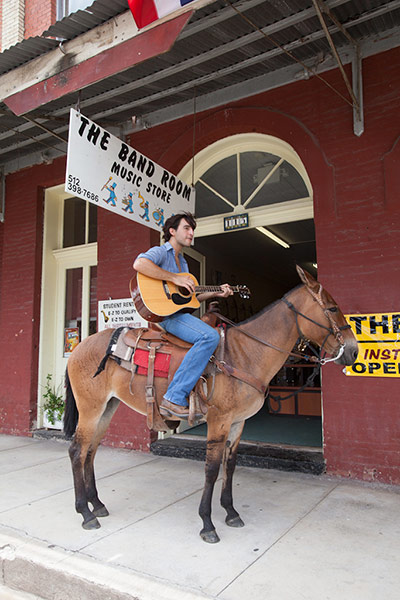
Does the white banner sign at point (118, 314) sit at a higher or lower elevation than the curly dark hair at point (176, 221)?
lower

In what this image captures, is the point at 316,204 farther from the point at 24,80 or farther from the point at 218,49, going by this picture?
the point at 24,80

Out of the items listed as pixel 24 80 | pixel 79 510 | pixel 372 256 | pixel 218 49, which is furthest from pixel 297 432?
pixel 24 80

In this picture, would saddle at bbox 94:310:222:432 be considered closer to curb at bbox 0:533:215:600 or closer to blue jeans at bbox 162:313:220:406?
blue jeans at bbox 162:313:220:406

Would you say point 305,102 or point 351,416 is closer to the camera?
point 351,416

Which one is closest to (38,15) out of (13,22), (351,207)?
(13,22)

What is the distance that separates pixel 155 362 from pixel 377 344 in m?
2.56

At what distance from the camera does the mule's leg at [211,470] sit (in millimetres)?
3385

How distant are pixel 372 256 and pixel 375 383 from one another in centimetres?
143

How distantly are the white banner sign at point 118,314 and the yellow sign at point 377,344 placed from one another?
3093 mm

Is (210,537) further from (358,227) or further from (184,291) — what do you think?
(358,227)

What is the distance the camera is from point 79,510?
147 inches

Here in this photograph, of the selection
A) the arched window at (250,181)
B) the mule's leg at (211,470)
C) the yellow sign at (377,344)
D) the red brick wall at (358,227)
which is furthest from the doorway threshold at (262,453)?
the arched window at (250,181)

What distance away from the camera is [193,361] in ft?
11.2

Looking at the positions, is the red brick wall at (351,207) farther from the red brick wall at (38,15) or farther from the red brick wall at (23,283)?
A: the red brick wall at (38,15)
